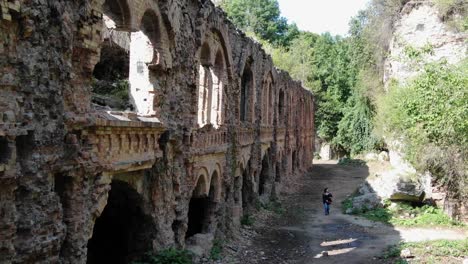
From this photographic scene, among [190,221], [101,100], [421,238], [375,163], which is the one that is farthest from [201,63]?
[375,163]

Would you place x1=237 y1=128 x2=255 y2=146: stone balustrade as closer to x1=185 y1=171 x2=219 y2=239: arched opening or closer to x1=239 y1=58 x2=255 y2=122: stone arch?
x1=239 y1=58 x2=255 y2=122: stone arch

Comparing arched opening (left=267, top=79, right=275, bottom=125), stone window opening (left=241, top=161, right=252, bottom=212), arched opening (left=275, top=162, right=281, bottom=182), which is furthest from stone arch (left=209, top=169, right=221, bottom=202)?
arched opening (left=275, top=162, right=281, bottom=182)

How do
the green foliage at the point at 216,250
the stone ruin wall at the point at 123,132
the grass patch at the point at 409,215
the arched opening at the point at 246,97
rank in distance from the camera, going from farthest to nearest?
the arched opening at the point at 246,97
the grass patch at the point at 409,215
the green foliage at the point at 216,250
the stone ruin wall at the point at 123,132

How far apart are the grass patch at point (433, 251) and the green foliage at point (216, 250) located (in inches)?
166

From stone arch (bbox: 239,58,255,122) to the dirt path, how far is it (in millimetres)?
3616

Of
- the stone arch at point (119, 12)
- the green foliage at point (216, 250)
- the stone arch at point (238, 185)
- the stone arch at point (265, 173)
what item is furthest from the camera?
the stone arch at point (265, 173)

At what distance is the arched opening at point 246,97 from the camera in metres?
17.0

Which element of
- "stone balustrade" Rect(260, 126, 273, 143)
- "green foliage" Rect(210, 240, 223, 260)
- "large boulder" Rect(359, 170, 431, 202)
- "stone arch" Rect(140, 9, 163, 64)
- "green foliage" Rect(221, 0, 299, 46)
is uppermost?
"green foliage" Rect(221, 0, 299, 46)

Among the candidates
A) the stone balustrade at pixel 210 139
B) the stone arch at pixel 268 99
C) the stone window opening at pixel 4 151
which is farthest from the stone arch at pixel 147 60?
Answer: the stone arch at pixel 268 99

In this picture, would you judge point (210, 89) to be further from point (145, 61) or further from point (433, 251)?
point (433, 251)

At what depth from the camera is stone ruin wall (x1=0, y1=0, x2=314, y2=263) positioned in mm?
5207

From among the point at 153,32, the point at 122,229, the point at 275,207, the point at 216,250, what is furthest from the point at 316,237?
the point at 153,32

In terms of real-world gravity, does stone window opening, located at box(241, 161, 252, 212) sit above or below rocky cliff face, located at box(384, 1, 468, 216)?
below

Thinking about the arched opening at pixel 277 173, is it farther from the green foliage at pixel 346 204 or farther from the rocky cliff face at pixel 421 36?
the rocky cliff face at pixel 421 36
